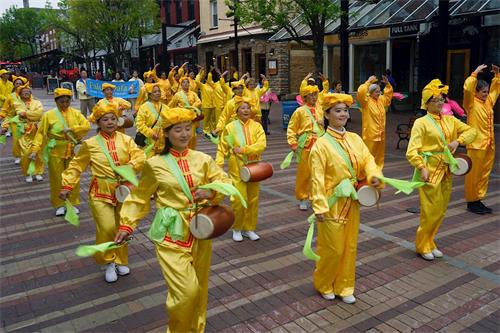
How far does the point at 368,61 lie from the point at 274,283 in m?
19.9

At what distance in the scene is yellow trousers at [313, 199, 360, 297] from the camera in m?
4.57

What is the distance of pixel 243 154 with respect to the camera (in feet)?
21.4

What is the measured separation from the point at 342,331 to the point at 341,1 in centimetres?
1312

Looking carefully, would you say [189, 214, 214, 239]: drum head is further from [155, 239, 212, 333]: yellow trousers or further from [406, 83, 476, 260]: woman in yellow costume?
[406, 83, 476, 260]: woman in yellow costume

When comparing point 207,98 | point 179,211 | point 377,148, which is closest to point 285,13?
point 207,98

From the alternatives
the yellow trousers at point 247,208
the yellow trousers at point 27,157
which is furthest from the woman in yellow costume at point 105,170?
the yellow trousers at point 27,157

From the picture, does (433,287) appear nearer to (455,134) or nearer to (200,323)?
(455,134)

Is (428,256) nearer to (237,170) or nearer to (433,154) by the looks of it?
(433,154)

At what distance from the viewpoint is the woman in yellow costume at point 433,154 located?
223 inches

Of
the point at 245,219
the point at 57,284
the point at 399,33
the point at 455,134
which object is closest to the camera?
the point at 57,284

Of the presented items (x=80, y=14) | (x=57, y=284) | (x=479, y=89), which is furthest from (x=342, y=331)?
(x=80, y=14)

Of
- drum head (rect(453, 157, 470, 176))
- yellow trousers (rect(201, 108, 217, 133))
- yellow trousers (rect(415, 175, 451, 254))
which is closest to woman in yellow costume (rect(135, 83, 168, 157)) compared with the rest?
yellow trousers (rect(415, 175, 451, 254))

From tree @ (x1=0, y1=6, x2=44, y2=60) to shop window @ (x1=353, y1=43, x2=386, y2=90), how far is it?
6221 cm

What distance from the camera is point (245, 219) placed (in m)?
6.75
